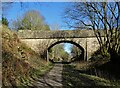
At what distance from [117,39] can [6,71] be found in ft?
46.2

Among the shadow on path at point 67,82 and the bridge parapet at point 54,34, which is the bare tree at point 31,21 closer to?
the bridge parapet at point 54,34

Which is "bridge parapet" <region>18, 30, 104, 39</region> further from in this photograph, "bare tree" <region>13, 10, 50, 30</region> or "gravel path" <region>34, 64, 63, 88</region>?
"gravel path" <region>34, 64, 63, 88</region>

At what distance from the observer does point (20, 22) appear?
159 ft

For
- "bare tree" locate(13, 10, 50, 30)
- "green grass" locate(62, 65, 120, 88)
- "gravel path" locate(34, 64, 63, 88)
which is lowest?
"green grass" locate(62, 65, 120, 88)

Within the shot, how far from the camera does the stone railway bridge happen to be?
35.0 metres

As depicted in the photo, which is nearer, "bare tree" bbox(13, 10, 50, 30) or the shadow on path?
the shadow on path

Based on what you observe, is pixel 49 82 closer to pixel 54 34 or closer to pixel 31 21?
pixel 54 34

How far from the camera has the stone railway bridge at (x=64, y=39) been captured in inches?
1378

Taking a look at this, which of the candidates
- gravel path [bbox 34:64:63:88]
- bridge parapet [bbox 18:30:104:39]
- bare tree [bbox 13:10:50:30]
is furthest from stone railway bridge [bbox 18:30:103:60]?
gravel path [bbox 34:64:63:88]

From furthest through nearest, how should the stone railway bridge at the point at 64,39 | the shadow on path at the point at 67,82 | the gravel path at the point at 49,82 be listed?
1. the stone railway bridge at the point at 64,39
2. the shadow on path at the point at 67,82
3. the gravel path at the point at 49,82

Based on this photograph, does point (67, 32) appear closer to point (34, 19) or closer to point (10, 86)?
point (34, 19)

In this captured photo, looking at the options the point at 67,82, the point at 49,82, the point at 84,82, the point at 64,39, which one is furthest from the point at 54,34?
the point at 49,82

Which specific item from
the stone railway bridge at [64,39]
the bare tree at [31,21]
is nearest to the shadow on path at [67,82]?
the stone railway bridge at [64,39]

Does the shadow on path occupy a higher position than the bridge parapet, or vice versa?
the bridge parapet
